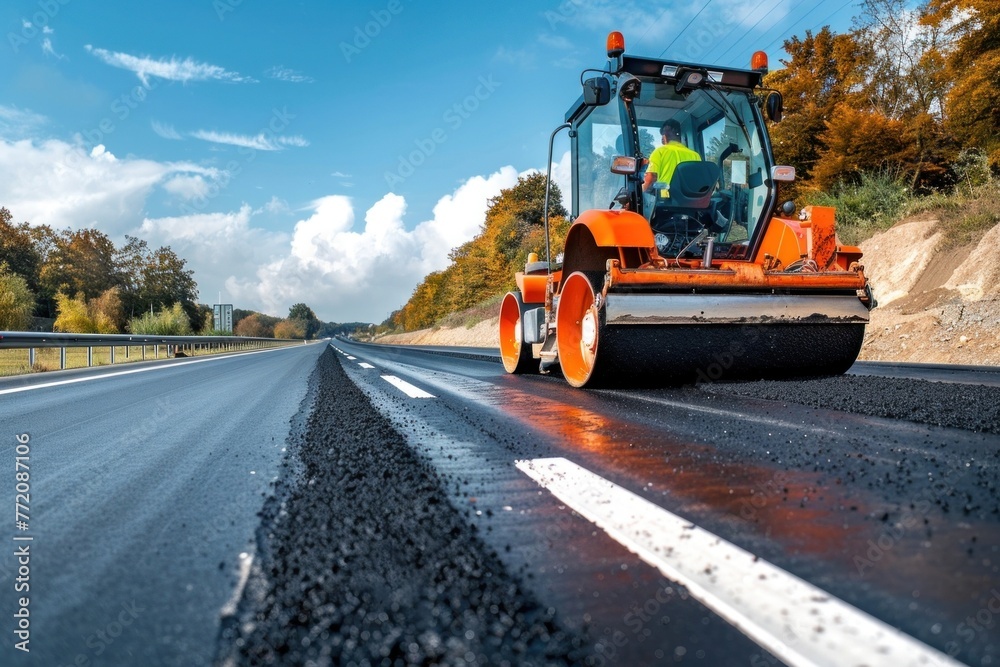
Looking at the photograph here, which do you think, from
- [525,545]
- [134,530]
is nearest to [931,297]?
[525,545]

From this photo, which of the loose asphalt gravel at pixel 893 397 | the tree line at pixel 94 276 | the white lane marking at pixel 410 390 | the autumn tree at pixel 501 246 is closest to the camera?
the loose asphalt gravel at pixel 893 397

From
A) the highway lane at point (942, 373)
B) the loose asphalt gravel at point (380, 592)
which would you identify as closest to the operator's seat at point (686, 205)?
the highway lane at point (942, 373)

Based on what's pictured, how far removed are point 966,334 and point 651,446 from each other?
30.5ft

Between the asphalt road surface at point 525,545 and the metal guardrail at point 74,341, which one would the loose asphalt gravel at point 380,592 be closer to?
the asphalt road surface at point 525,545

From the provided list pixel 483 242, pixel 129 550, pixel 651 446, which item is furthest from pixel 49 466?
pixel 483 242

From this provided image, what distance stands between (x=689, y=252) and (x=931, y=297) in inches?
375

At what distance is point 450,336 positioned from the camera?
5150 cm

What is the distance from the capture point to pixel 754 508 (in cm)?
180

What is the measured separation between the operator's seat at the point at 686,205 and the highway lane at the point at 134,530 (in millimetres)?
3910

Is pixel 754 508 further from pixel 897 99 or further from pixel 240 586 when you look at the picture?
pixel 897 99

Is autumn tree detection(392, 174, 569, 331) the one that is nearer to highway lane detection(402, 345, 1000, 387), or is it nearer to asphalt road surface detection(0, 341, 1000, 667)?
highway lane detection(402, 345, 1000, 387)

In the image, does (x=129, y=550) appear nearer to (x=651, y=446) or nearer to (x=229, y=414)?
(x=651, y=446)

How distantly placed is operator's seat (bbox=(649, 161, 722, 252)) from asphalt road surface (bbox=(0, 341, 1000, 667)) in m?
2.94

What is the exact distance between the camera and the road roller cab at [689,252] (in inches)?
199
